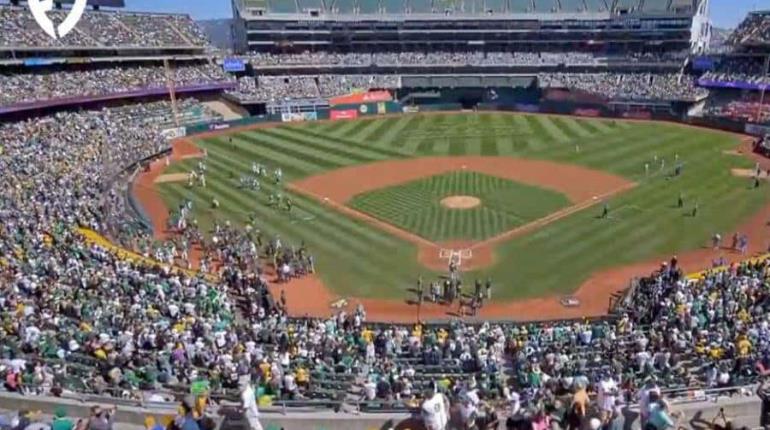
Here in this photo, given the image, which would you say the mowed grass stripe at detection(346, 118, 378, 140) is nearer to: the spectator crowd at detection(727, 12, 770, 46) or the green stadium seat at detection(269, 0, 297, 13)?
the green stadium seat at detection(269, 0, 297, 13)

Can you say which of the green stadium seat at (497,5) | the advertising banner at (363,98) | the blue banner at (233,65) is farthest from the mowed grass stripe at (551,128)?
the blue banner at (233,65)

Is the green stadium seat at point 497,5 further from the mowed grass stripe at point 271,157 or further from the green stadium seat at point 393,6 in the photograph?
the mowed grass stripe at point 271,157

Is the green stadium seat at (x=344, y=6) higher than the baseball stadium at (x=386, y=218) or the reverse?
higher

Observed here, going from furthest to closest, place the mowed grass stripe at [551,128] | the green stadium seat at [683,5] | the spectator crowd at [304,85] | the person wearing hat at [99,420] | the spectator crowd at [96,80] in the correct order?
the green stadium seat at [683,5] → the spectator crowd at [304,85] → the mowed grass stripe at [551,128] → the spectator crowd at [96,80] → the person wearing hat at [99,420]

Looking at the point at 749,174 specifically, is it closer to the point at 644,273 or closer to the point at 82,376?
the point at 644,273

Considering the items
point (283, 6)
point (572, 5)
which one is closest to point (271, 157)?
point (283, 6)

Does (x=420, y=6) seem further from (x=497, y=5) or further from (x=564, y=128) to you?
(x=564, y=128)

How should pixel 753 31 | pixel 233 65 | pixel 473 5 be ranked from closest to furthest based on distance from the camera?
pixel 753 31, pixel 233 65, pixel 473 5
